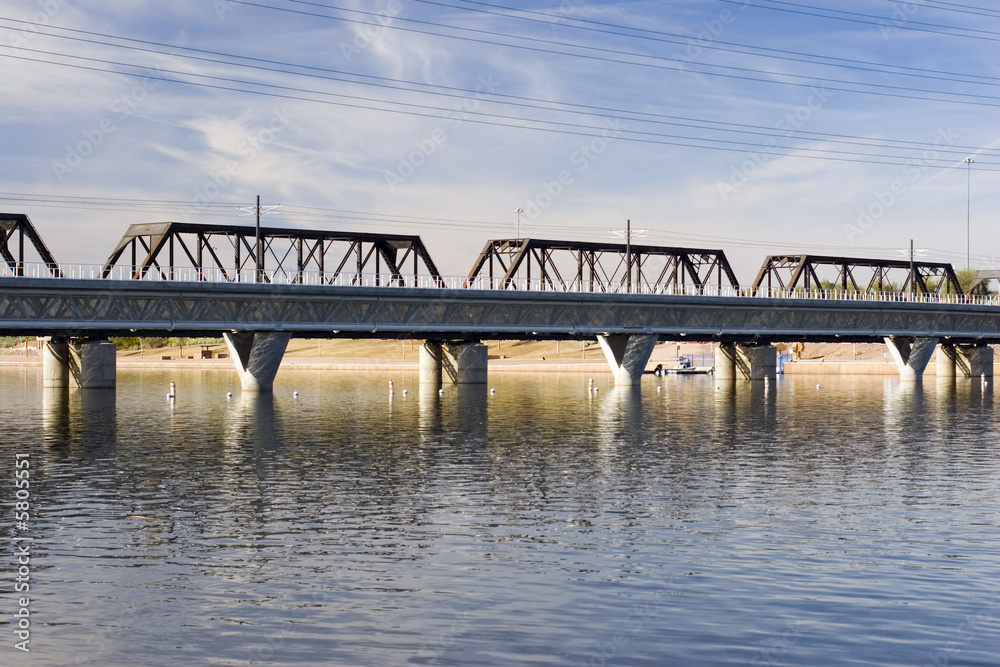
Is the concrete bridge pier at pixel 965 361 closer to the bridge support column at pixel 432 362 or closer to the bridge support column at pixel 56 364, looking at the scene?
the bridge support column at pixel 432 362

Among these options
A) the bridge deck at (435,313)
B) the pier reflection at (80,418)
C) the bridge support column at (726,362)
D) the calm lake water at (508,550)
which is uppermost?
→ the bridge deck at (435,313)

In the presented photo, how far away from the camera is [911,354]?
397ft

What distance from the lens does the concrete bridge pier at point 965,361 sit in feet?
436

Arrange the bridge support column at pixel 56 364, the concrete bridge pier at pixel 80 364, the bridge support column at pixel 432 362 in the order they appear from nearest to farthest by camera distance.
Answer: the concrete bridge pier at pixel 80 364, the bridge support column at pixel 56 364, the bridge support column at pixel 432 362

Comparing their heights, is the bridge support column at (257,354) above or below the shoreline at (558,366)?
above

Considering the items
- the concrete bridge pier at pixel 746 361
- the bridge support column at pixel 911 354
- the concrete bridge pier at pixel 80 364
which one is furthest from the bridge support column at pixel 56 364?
the bridge support column at pixel 911 354

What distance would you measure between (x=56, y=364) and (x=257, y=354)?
2381 centimetres

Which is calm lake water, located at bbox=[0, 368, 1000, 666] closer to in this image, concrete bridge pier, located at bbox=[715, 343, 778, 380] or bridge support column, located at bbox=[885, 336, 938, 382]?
concrete bridge pier, located at bbox=[715, 343, 778, 380]

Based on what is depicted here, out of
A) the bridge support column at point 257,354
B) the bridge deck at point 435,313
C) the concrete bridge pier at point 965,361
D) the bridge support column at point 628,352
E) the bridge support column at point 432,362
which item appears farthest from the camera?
the concrete bridge pier at point 965,361

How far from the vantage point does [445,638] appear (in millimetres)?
17188

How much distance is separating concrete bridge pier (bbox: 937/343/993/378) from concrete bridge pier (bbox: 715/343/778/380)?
2974 cm

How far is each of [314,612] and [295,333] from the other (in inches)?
2761

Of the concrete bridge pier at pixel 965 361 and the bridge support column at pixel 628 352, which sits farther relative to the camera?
the concrete bridge pier at pixel 965 361

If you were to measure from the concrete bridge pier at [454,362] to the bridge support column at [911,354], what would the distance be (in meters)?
49.0
